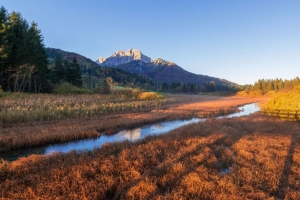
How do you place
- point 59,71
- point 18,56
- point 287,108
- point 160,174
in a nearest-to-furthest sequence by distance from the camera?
point 160,174, point 287,108, point 18,56, point 59,71

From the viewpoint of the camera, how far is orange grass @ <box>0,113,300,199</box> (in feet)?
17.6

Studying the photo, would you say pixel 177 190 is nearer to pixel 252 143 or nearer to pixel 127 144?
pixel 127 144

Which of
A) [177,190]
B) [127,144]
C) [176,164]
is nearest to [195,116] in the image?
[127,144]

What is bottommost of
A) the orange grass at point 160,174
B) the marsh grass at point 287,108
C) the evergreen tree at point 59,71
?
the orange grass at point 160,174

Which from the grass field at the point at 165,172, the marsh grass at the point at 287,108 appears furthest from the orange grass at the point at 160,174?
the marsh grass at the point at 287,108

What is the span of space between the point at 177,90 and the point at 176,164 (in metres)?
116

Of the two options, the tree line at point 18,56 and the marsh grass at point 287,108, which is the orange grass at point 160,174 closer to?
the marsh grass at point 287,108

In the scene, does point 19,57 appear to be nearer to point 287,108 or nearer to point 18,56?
point 18,56

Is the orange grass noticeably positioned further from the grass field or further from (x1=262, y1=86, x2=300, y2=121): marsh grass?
(x1=262, y1=86, x2=300, y2=121): marsh grass

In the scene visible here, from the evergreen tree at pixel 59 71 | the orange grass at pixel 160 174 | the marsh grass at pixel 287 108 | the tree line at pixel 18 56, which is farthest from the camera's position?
the evergreen tree at pixel 59 71

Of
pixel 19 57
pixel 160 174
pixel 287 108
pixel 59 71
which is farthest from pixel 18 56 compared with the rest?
pixel 287 108

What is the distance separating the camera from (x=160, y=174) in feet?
21.8

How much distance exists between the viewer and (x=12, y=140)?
36.6 ft

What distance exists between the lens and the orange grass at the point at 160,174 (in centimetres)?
538
